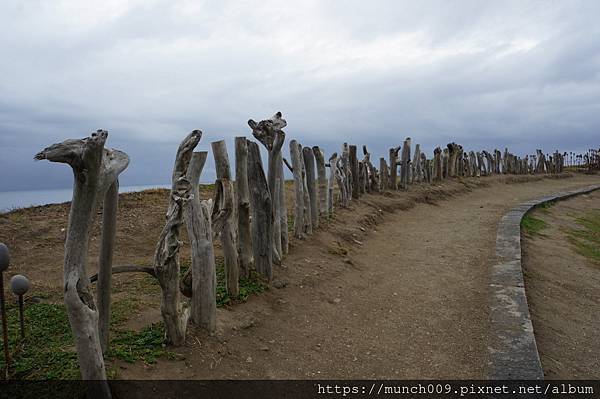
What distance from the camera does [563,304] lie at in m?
6.21

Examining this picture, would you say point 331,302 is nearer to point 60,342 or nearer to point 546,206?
point 60,342

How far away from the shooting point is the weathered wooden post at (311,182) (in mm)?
8203

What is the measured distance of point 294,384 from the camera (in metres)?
3.90

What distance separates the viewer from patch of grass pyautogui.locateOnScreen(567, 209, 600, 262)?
31.5 feet

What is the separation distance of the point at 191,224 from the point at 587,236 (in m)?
10.9

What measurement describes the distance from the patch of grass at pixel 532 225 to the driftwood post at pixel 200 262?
8.48 meters

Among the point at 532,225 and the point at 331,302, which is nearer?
the point at 331,302

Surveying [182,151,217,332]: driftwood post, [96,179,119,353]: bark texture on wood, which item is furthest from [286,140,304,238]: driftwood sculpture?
[96,179,119,353]: bark texture on wood

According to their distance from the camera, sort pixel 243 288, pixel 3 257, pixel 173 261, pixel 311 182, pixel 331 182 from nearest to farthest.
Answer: pixel 3 257
pixel 173 261
pixel 243 288
pixel 311 182
pixel 331 182

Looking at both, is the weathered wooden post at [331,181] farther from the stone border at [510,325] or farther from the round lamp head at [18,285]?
the round lamp head at [18,285]

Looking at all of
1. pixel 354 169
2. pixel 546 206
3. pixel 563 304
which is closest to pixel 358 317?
pixel 563 304

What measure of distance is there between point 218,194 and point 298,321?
1.66 meters

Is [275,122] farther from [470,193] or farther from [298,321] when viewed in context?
[470,193]

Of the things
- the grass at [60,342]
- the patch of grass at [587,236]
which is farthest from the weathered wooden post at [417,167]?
the grass at [60,342]
